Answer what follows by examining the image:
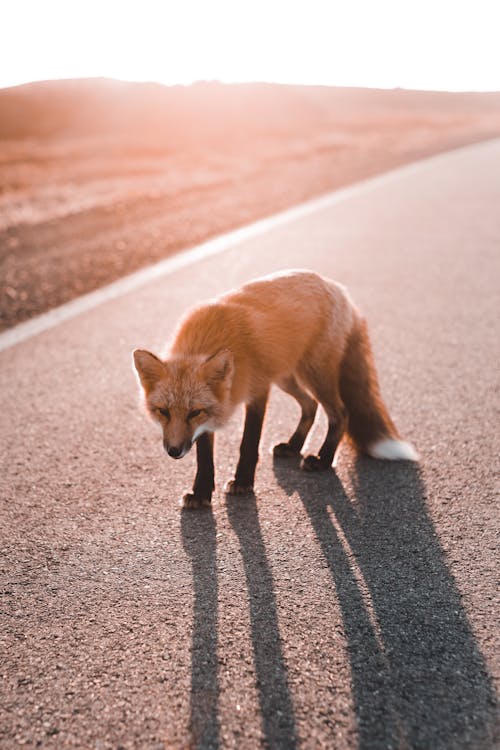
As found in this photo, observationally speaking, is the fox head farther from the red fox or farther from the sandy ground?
the sandy ground

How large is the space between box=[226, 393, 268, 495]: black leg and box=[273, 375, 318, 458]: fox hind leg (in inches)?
18.7

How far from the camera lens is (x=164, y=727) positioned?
7.13ft

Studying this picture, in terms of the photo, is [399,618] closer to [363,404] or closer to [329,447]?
Answer: [329,447]

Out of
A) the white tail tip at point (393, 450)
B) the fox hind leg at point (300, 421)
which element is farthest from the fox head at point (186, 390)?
the white tail tip at point (393, 450)

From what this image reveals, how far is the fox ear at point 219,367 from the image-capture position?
3.26m

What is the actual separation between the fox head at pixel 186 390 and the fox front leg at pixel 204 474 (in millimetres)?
265

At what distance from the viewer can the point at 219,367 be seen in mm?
3287

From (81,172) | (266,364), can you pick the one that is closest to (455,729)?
(266,364)

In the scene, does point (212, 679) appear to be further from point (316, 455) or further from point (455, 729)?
point (316, 455)

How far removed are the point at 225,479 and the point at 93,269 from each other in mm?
5937

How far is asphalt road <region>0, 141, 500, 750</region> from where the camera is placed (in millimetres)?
2221

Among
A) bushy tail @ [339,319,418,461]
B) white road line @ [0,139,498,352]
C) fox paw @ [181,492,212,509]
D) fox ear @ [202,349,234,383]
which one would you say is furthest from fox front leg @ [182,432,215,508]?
white road line @ [0,139,498,352]

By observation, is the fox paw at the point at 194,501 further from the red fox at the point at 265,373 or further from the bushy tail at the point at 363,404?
the bushy tail at the point at 363,404

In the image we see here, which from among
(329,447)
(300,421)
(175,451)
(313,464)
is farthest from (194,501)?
(300,421)
